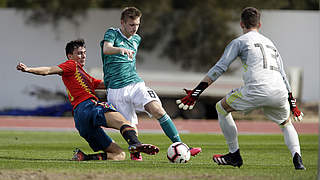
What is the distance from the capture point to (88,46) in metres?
26.3

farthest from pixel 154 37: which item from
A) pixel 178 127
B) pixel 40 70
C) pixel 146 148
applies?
pixel 146 148

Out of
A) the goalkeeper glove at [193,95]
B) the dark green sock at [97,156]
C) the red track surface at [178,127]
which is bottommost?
the red track surface at [178,127]

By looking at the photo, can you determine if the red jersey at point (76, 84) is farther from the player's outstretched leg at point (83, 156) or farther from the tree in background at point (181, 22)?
the tree in background at point (181, 22)

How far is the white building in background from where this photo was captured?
25453 mm

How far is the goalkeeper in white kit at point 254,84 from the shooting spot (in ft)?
23.2

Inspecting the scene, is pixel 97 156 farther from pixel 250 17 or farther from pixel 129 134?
pixel 250 17

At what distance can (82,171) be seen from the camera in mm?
6664

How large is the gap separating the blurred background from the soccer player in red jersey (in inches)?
652

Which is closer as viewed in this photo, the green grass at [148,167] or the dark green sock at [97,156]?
the green grass at [148,167]

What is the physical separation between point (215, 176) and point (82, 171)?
1444 mm

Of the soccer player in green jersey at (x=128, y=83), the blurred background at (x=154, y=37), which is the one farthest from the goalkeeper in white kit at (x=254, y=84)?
the blurred background at (x=154, y=37)

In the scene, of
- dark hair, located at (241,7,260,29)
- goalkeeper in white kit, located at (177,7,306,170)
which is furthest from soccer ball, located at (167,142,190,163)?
dark hair, located at (241,7,260,29)

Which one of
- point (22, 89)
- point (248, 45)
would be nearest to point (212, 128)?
point (22, 89)

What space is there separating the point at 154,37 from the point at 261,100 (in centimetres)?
1951
